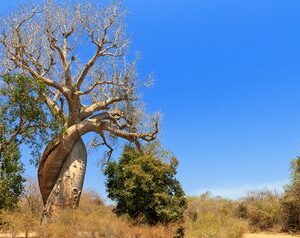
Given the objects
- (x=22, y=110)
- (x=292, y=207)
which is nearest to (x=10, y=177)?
(x=22, y=110)

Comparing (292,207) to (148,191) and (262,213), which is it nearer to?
(262,213)

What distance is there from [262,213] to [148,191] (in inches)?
508

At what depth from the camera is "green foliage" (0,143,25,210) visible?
18.8m

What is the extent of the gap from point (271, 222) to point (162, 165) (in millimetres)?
12482

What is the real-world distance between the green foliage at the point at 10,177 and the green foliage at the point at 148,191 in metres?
4.85

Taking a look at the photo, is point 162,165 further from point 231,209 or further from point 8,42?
point 231,209

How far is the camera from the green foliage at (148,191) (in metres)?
21.7

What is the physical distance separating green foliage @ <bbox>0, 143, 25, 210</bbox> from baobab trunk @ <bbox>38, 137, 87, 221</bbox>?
2254mm

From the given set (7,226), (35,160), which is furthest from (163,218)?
(7,226)

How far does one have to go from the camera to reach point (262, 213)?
32.2 meters

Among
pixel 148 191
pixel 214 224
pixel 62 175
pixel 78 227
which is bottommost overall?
pixel 78 227

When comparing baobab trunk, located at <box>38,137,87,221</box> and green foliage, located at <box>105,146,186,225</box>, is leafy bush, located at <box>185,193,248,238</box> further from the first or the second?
baobab trunk, located at <box>38,137,87,221</box>

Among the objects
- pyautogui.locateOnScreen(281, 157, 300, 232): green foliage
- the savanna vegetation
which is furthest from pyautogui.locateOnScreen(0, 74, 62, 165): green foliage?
pyautogui.locateOnScreen(281, 157, 300, 232): green foliage

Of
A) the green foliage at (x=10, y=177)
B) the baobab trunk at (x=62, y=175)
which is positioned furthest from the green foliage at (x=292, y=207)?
the green foliage at (x=10, y=177)
